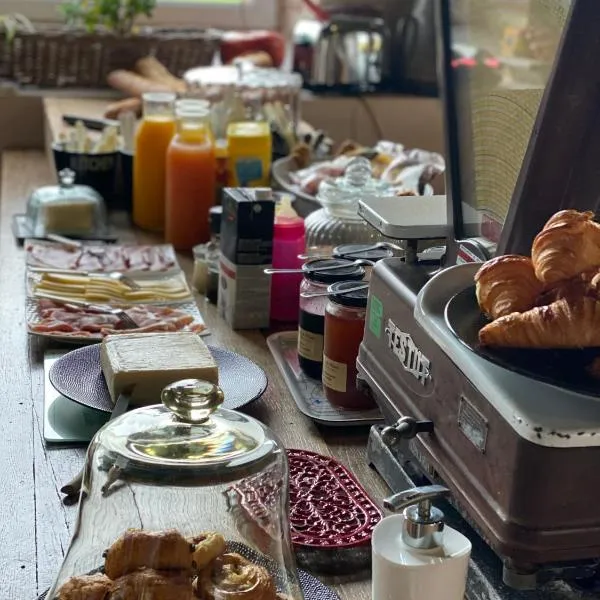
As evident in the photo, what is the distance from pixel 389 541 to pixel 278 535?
0.18 m

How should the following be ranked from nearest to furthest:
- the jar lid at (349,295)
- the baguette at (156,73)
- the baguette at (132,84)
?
the jar lid at (349,295)
the baguette at (132,84)
the baguette at (156,73)

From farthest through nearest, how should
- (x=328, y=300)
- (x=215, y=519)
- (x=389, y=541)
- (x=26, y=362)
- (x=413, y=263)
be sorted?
(x=26, y=362), (x=328, y=300), (x=413, y=263), (x=215, y=519), (x=389, y=541)

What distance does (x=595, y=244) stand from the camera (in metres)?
0.80

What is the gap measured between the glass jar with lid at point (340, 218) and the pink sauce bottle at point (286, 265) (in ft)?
0.20

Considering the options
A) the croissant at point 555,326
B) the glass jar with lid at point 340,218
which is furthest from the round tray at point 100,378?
the croissant at point 555,326

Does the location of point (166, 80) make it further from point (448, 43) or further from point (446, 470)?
point (446, 470)

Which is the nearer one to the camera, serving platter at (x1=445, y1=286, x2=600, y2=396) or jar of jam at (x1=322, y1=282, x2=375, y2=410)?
serving platter at (x1=445, y1=286, x2=600, y2=396)

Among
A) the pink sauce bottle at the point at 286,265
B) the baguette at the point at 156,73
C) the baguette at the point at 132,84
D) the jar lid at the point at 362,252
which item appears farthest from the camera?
the baguette at the point at 156,73

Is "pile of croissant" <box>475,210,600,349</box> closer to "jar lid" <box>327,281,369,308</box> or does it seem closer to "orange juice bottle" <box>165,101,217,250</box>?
"jar lid" <box>327,281,369,308</box>

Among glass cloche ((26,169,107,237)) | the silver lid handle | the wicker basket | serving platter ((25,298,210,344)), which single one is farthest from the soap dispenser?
the wicker basket

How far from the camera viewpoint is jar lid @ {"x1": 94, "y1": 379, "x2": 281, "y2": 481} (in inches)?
32.2

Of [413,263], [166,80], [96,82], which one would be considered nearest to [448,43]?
[413,263]

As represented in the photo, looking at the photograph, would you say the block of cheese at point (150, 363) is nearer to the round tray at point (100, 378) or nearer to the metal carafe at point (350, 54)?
the round tray at point (100, 378)

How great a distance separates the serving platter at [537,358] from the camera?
74 centimetres
